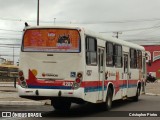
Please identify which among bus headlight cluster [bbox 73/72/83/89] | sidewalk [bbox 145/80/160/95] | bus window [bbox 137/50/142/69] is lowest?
sidewalk [bbox 145/80/160/95]

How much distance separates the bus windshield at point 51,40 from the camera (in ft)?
50.8

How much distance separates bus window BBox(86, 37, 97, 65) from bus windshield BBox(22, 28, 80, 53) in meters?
0.61

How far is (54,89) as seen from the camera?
15172mm

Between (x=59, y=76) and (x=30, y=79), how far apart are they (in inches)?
41.3

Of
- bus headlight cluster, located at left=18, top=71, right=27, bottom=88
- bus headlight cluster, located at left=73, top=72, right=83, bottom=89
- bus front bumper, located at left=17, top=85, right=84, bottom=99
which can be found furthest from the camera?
bus headlight cluster, located at left=18, top=71, right=27, bottom=88

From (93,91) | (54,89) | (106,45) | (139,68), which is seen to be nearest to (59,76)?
(54,89)

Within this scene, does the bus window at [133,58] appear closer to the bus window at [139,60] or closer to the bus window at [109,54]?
the bus window at [139,60]

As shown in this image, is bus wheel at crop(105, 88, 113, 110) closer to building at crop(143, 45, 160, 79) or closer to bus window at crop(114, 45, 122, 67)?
bus window at crop(114, 45, 122, 67)

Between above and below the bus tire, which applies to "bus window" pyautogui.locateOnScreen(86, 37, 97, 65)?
above

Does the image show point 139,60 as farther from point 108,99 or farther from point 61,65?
point 61,65

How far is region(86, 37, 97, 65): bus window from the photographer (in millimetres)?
15859

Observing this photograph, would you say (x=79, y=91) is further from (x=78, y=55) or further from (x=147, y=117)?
(x=147, y=117)

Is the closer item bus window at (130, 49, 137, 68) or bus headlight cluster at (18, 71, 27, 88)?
bus headlight cluster at (18, 71, 27, 88)

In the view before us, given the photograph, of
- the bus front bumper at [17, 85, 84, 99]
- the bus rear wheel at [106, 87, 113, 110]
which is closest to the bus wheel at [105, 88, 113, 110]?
the bus rear wheel at [106, 87, 113, 110]
